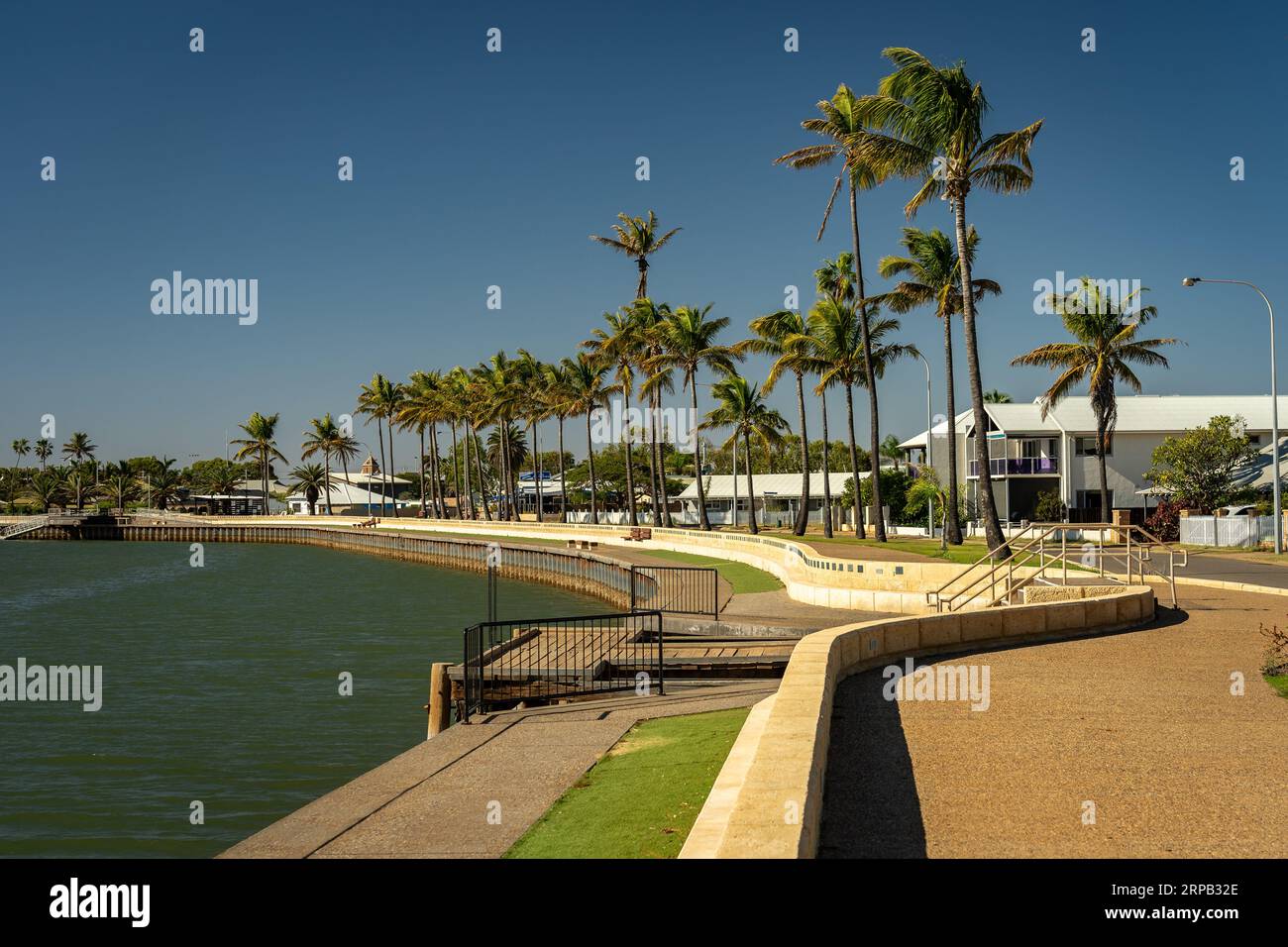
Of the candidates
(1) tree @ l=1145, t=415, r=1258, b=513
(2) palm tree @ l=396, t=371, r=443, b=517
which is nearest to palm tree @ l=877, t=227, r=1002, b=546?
(1) tree @ l=1145, t=415, r=1258, b=513

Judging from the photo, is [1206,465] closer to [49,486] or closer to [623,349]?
[623,349]

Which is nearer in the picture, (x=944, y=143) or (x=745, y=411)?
(x=944, y=143)

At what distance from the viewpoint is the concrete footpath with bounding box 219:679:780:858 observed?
9.57 meters

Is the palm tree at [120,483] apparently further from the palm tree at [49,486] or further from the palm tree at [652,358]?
the palm tree at [652,358]

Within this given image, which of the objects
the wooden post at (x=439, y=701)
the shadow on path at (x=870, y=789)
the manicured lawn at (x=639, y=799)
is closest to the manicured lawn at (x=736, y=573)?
the wooden post at (x=439, y=701)

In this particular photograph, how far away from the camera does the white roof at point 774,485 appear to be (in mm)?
85006

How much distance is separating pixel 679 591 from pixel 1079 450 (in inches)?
1591

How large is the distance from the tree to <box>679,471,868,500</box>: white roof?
30.1 meters

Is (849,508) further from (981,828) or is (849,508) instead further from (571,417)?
(981,828)

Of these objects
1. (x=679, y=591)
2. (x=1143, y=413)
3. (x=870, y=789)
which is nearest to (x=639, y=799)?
(x=870, y=789)

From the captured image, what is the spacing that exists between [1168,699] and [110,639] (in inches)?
Answer: 1281

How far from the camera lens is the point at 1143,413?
64.2m
